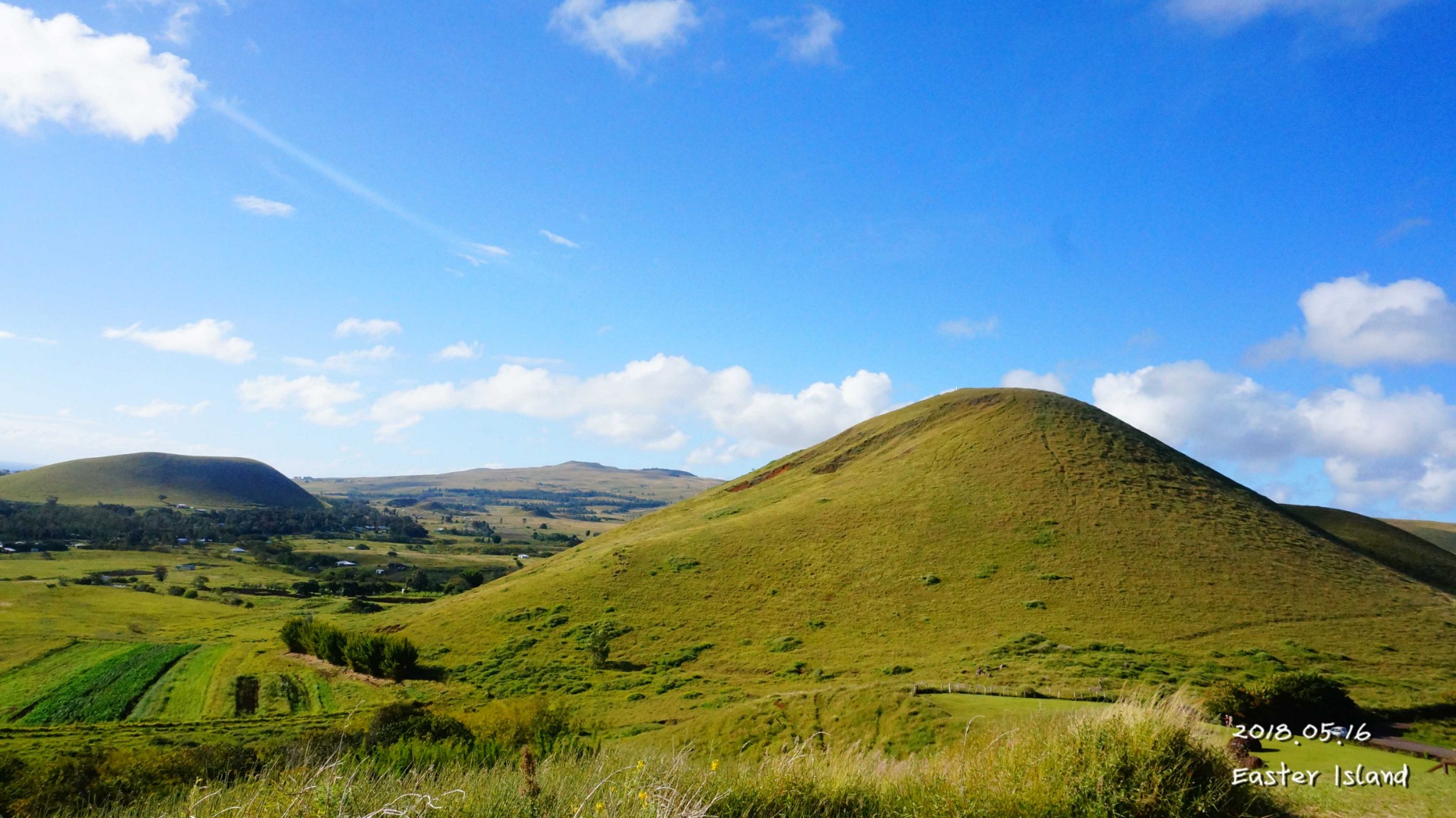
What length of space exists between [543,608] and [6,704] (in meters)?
39.9

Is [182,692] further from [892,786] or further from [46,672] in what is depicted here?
[892,786]

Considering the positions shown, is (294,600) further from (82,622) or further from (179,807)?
(179,807)

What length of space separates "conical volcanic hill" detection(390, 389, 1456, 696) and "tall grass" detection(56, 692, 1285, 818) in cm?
3208

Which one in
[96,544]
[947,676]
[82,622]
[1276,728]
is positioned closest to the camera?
[1276,728]

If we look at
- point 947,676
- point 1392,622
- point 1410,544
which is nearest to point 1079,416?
point 1410,544

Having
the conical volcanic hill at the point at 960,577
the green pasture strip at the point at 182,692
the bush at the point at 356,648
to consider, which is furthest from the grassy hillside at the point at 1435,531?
the green pasture strip at the point at 182,692

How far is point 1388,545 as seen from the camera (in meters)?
72.4

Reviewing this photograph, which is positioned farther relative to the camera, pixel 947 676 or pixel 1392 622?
pixel 1392 622

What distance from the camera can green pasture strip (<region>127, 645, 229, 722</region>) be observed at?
167 ft

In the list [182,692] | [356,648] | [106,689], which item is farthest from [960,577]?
[106,689]

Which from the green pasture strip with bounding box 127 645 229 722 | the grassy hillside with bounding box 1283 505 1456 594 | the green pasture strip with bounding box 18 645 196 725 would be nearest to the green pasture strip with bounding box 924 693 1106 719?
the green pasture strip with bounding box 127 645 229 722

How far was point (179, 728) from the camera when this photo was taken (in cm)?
4419

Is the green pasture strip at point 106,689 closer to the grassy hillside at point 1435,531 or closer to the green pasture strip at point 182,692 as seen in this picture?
the green pasture strip at point 182,692

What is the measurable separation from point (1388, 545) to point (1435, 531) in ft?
275
